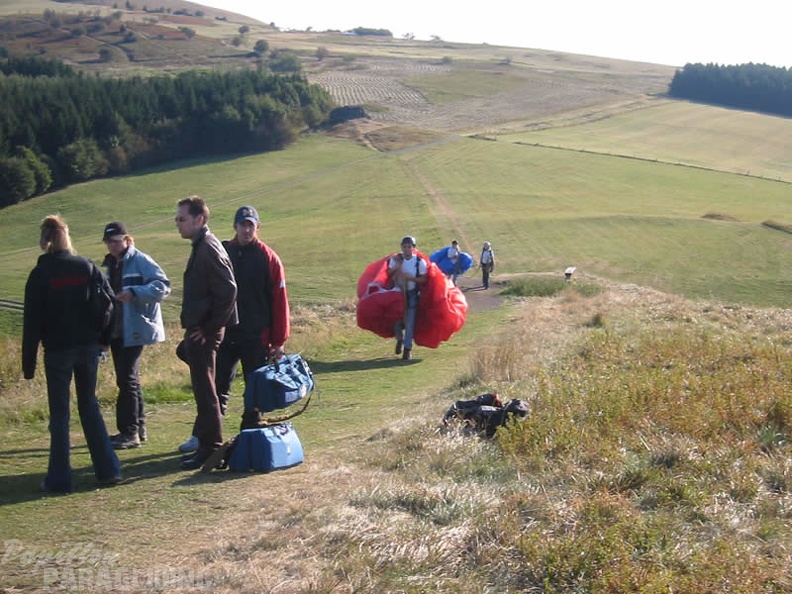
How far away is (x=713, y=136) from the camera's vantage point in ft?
291

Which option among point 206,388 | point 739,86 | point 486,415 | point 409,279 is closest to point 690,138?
point 739,86

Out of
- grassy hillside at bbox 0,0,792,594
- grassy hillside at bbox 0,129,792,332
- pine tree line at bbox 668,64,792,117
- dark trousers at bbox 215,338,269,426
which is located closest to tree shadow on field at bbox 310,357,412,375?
grassy hillside at bbox 0,0,792,594

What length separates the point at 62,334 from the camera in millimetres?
6676

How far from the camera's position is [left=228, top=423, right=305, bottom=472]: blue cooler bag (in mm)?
7160

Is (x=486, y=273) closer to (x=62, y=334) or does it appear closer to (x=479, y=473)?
(x=479, y=473)

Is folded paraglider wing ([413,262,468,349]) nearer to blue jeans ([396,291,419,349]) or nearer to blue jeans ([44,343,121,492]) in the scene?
blue jeans ([396,291,419,349])

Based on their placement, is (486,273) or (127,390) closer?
(127,390)

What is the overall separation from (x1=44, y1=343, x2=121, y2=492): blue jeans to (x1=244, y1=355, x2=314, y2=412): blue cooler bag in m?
1.21

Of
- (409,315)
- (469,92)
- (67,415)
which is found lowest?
(409,315)

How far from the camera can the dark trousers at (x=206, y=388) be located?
24.1ft

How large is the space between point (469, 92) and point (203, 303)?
337 feet

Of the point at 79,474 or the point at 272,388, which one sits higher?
the point at 272,388

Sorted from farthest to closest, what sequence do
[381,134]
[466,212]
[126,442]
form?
[381,134], [466,212], [126,442]

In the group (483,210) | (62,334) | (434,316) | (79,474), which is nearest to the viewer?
(62,334)
